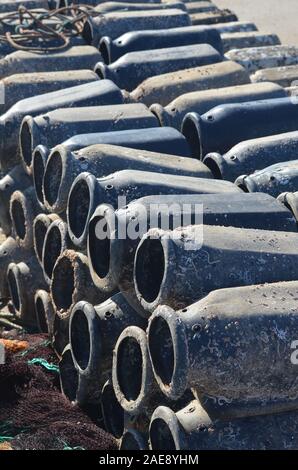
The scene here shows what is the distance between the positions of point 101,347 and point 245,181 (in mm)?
1373

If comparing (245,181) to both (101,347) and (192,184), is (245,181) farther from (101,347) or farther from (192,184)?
(101,347)

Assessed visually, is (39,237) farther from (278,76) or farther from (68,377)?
(278,76)

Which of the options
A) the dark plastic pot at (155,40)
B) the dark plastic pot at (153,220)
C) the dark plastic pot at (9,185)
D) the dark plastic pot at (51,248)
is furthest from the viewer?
the dark plastic pot at (155,40)

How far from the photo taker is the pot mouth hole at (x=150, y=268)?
4.41m

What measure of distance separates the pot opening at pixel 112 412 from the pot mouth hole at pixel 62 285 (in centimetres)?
68

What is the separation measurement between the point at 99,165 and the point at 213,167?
85cm

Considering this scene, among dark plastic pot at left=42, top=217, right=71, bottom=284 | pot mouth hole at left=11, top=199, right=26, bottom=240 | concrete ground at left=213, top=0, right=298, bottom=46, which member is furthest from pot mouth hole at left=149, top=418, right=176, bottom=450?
concrete ground at left=213, top=0, right=298, bottom=46

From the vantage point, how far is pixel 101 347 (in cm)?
468

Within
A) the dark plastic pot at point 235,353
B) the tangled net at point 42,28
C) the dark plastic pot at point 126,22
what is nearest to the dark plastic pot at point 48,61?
the tangled net at point 42,28

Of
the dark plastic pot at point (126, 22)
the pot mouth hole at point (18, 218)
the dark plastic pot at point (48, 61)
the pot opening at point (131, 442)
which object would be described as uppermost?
the dark plastic pot at point (126, 22)

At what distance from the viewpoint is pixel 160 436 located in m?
4.18

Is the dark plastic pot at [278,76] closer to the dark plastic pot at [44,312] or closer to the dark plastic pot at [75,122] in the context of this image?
the dark plastic pot at [75,122]

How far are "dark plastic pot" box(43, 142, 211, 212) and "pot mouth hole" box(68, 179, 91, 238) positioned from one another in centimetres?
17

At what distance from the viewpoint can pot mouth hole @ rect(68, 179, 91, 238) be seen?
515cm
